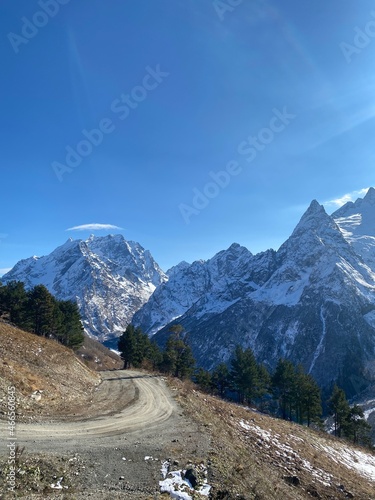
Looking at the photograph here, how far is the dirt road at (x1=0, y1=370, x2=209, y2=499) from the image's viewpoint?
1359 centimetres

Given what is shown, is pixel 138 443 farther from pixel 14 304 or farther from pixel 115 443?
pixel 14 304

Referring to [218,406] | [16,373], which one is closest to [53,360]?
[16,373]

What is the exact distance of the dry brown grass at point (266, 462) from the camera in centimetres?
1658

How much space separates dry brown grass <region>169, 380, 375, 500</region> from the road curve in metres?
2.55

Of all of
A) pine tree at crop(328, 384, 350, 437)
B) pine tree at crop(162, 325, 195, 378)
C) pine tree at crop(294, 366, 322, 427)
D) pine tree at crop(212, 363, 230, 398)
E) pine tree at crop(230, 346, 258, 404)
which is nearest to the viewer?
pine tree at crop(328, 384, 350, 437)

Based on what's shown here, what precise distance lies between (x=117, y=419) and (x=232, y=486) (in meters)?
10.6

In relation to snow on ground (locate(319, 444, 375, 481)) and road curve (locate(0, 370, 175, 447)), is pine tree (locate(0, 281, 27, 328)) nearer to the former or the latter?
road curve (locate(0, 370, 175, 447))

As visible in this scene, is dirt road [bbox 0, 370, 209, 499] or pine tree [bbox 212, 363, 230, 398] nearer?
dirt road [bbox 0, 370, 209, 499]

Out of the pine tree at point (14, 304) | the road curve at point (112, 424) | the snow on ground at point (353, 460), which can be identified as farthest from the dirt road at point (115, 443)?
the pine tree at point (14, 304)

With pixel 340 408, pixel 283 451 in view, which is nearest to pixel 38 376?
pixel 283 451

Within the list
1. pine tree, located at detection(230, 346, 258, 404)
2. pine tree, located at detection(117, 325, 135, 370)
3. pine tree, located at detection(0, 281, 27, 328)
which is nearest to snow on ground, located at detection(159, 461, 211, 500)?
pine tree, located at detection(230, 346, 258, 404)

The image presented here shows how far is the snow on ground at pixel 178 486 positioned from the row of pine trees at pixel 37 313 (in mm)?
54849

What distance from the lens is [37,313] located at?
6325 cm

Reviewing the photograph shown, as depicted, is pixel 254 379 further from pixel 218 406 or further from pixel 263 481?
pixel 263 481
